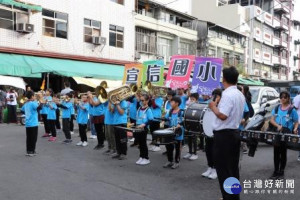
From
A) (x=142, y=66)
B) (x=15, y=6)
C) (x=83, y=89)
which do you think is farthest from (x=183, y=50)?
(x=142, y=66)

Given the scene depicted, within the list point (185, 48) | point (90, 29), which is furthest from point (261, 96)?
point (185, 48)

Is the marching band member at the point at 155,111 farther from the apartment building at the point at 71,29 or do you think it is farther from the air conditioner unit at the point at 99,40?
the air conditioner unit at the point at 99,40

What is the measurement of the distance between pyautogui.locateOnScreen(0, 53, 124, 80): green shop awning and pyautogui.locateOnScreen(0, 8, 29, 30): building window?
172cm

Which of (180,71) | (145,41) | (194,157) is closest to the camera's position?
(194,157)

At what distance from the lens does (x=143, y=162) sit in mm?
7859

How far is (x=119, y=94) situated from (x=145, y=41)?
801 inches

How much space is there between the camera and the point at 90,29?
23203 millimetres

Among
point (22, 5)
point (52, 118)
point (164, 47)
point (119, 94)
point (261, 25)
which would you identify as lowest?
point (52, 118)

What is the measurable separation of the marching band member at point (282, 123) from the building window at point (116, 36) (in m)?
19.1

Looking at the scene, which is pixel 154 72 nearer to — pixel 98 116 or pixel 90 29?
pixel 98 116

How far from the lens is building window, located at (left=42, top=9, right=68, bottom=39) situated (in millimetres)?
20531

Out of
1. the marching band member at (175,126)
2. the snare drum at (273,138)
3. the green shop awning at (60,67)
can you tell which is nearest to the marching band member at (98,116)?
the marching band member at (175,126)

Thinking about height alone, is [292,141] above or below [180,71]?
below

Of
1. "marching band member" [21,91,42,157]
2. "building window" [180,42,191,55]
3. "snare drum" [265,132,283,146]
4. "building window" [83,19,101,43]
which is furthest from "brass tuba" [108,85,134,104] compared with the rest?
"building window" [180,42,191,55]
